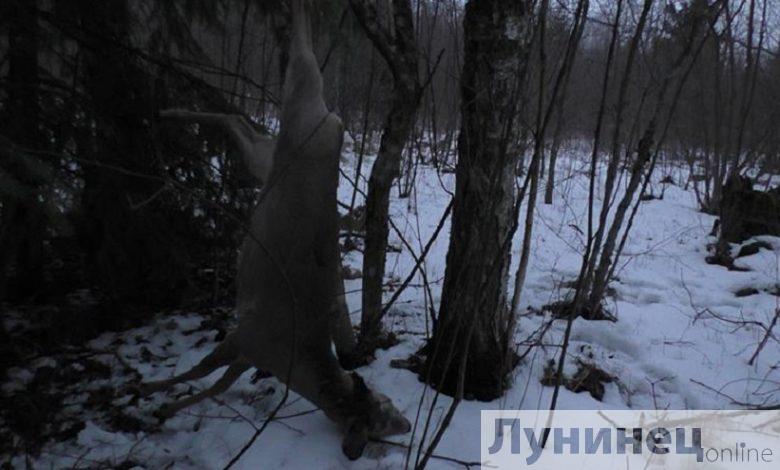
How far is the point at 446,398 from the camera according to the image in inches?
120

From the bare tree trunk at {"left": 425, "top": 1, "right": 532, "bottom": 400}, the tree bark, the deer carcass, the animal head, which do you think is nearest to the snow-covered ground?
the animal head

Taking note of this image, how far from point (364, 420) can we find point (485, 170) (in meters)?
1.44

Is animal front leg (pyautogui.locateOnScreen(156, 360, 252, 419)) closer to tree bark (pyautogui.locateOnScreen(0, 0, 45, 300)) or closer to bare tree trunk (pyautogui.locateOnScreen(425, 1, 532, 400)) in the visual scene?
bare tree trunk (pyautogui.locateOnScreen(425, 1, 532, 400))

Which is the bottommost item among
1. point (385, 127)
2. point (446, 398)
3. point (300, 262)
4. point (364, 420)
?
point (446, 398)

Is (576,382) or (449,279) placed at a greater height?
(449,279)

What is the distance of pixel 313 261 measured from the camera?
2.18 m

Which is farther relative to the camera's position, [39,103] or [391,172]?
[391,172]

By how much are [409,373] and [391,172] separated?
1285 mm

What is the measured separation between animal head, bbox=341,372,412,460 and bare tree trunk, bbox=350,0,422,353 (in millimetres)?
618

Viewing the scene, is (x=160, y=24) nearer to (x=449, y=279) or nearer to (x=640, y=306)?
(x=449, y=279)

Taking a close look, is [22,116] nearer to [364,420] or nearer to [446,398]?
[364,420]

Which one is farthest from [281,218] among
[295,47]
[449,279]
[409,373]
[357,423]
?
[409,373]

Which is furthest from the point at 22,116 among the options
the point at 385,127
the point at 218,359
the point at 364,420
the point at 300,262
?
the point at 364,420

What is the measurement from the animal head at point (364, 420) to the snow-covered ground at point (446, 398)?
87mm
